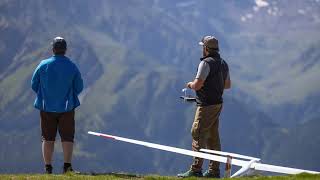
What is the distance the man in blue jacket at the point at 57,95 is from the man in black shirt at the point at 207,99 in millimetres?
2877

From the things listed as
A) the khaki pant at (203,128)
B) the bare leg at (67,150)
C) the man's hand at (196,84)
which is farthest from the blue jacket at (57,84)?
the khaki pant at (203,128)

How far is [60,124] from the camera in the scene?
53.1 feet

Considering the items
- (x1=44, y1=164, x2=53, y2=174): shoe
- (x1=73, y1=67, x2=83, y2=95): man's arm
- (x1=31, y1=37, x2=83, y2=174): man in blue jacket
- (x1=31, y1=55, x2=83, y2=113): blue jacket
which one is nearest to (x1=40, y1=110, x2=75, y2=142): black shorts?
(x1=31, y1=37, x2=83, y2=174): man in blue jacket

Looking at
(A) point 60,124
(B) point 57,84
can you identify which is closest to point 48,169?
(A) point 60,124

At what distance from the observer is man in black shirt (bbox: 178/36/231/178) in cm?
1634

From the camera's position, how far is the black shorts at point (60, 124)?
16109 millimetres

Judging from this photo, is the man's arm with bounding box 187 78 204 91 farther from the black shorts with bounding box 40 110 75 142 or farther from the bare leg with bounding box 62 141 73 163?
the bare leg with bounding box 62 141 73 163

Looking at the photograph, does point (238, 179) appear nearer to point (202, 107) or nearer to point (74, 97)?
point (202, 107)

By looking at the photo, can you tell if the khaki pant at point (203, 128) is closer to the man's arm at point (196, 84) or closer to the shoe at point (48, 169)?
the man's arm at point (196, 84)

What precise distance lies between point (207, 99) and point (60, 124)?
3.67 metres

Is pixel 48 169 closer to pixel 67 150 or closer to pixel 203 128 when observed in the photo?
pixel 67 150

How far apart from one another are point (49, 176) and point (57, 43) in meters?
3.50

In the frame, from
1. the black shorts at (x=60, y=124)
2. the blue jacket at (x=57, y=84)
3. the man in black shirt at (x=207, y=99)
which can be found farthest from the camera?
the man in black shirt at (x=207, y=99)

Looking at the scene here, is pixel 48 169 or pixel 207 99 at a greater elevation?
pixel 207 99
